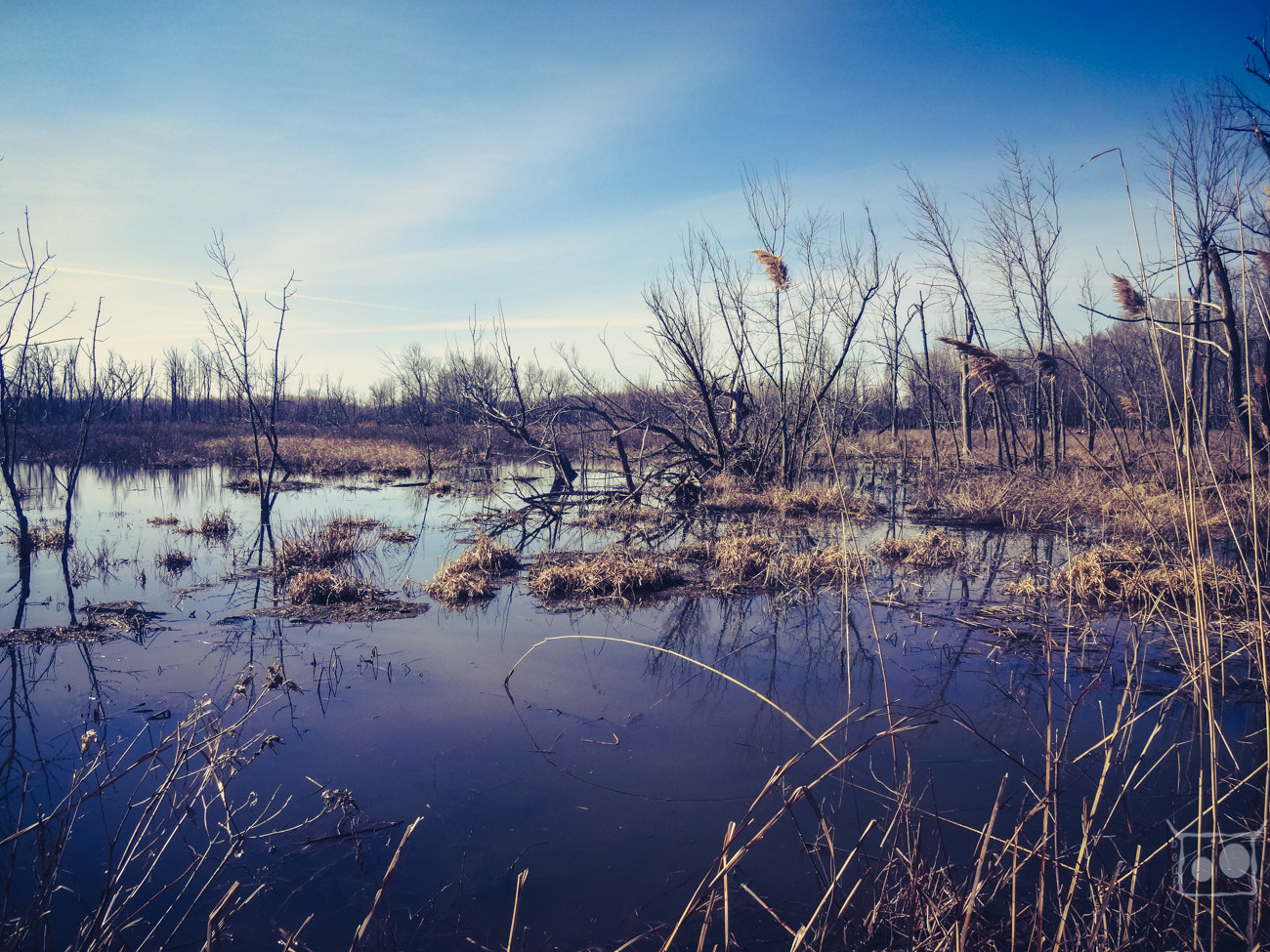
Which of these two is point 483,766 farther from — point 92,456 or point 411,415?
point 411,415

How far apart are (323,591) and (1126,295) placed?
8368mm

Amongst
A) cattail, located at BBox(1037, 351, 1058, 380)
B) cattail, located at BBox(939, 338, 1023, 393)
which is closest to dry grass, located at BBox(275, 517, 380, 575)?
cattail, located at BBox(939, 338, 1023, 393)

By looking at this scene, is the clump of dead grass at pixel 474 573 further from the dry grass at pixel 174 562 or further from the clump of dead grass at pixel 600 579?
the dry grass at pixel 174 562

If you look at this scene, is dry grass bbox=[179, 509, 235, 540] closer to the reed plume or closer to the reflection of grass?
the reflection of grass

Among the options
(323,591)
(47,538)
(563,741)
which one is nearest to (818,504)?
(323,591)

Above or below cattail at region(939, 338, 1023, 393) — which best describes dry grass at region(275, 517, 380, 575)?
below

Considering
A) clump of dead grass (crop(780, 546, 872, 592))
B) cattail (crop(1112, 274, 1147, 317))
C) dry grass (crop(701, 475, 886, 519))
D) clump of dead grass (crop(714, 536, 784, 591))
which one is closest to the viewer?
cattail (crop(1112, 274, 1147, 317))

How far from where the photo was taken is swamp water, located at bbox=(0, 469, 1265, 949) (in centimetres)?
339

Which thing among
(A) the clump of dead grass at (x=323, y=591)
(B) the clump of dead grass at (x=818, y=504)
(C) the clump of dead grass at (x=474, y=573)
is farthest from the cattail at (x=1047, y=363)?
(B) the clump of dead grass at (x=818, y=504)

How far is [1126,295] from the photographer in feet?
16.3

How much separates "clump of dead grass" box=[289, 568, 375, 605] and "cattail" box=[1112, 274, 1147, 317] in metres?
7.99

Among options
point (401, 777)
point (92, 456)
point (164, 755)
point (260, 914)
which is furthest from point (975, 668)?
point (92, 456)

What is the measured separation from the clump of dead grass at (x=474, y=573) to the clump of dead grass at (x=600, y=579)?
667 millimetres

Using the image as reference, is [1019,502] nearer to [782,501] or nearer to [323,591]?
[782,501]
